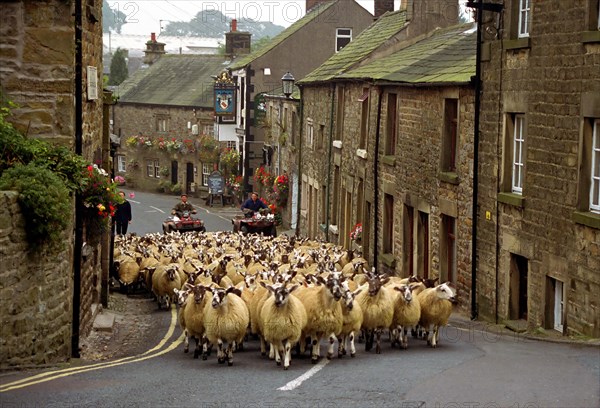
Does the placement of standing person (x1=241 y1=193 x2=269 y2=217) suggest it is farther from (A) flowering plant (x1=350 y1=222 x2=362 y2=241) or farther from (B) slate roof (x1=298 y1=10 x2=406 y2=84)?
(A) flowering plant (x1=350 y1=222 x2=362 y2=241)

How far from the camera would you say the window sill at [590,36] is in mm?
16206

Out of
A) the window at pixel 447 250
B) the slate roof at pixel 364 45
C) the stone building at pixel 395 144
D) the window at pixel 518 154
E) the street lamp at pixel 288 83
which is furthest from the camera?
the street lamp at pixel 288 83

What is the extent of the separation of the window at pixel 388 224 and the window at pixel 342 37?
26.7 metres

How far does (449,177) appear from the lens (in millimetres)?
22672

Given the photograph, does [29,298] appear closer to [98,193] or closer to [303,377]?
[98,193]

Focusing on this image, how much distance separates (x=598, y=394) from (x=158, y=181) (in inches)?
2448

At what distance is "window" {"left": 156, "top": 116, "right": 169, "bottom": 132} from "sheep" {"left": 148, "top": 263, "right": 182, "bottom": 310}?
48752 mm

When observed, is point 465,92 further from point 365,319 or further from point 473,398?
point 473,398

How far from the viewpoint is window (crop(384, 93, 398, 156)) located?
28.0 m

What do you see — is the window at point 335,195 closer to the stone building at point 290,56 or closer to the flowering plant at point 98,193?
the flowering plant at point 98,193

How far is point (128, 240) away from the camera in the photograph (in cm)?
3123

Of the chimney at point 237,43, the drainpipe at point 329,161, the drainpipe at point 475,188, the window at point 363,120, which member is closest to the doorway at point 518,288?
the drainpipe at point 475,188

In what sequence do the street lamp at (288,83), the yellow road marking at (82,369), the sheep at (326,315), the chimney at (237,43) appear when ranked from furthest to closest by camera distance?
the chimney at (237,43), the street lamp at (288,83), the sheep at (326,315), the yellow road marking at (82,369)

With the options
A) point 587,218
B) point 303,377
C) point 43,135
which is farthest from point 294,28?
point 303,377
